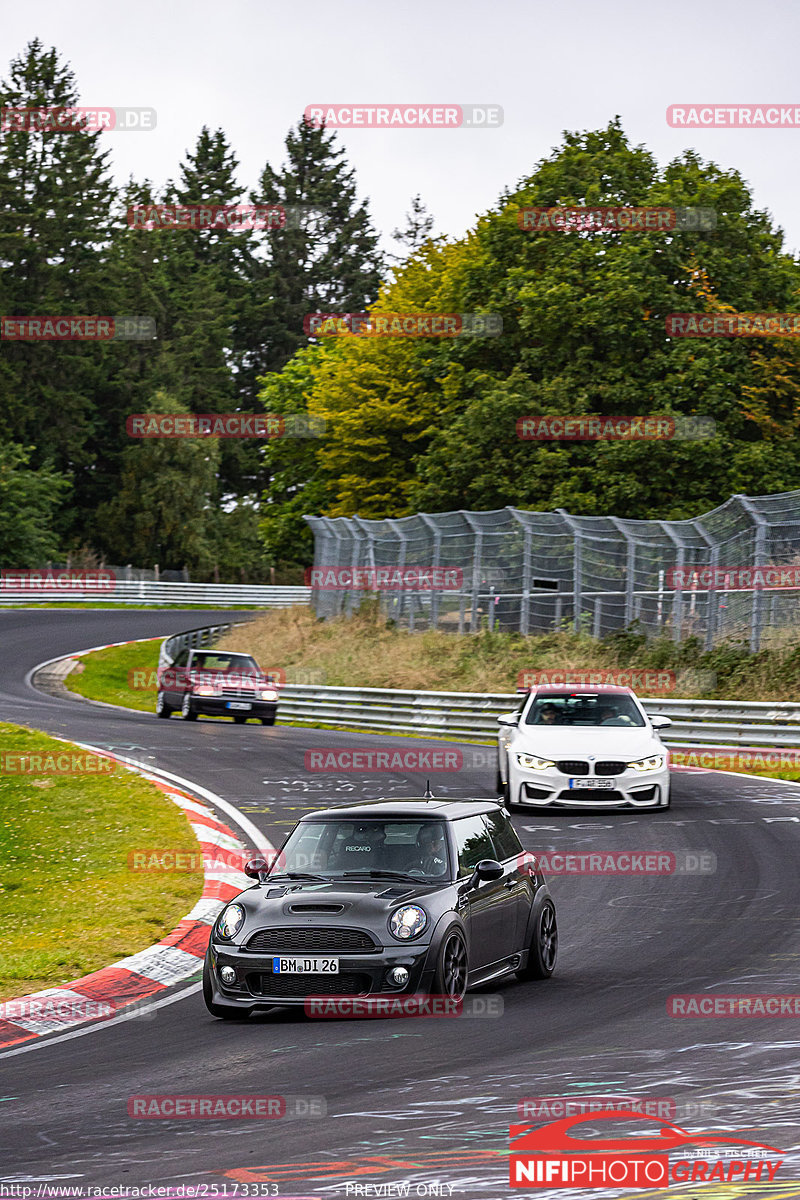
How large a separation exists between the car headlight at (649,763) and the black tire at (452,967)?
8981 millimetres

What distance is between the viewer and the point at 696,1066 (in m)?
7.55

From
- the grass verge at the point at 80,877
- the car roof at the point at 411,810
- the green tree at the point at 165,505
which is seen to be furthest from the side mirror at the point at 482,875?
the green tree at the point at 165,505

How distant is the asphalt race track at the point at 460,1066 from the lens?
6.07 m

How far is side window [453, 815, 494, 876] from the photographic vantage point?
9.96m

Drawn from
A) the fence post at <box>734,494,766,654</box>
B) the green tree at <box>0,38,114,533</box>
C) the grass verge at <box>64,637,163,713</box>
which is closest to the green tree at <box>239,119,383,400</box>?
the green tree at <box>0,38,114,533</box>

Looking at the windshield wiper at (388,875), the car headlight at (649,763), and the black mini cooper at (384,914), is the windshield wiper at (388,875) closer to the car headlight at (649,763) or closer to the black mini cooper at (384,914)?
the black mini cooper at (384,914)

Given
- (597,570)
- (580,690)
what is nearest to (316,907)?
(580,690)

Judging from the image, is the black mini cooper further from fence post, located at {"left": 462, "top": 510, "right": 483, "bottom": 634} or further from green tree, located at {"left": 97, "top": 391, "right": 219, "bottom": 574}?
green tree, located at {"left": 97, "top": 391, "right": 219, "bottom": 574}

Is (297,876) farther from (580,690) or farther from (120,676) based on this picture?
(120,676)

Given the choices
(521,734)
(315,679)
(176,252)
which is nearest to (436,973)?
(521,734)

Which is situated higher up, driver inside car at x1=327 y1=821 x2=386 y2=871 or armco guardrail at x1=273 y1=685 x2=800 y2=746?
driver inside car at x1=327 y1=821 x2=386 y2=871

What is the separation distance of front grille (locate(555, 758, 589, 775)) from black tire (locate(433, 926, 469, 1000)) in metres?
8.75

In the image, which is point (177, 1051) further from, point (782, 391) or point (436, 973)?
point (782, 391)

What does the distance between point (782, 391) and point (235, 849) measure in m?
29.3
